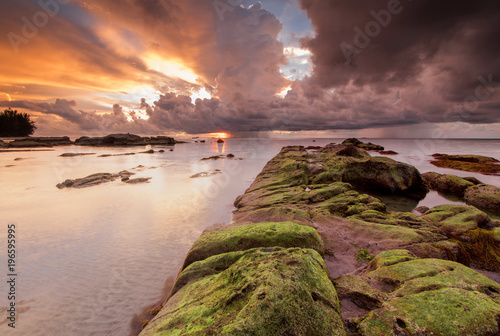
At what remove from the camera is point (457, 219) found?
9.16 metres

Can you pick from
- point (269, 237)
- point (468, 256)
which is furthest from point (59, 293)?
point (468, 256)

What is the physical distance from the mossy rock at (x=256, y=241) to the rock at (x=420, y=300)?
1.77 m

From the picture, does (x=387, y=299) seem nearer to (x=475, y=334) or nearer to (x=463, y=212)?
(x=475, y=334)

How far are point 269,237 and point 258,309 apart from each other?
12.1 feet

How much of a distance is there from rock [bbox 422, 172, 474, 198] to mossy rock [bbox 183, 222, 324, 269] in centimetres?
1813

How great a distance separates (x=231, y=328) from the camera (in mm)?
2871

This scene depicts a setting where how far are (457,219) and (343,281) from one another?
816 centimetres

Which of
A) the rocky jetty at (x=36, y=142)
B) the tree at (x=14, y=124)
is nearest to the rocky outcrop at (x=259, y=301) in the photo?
the rocky jetty at (x=36, y=142)

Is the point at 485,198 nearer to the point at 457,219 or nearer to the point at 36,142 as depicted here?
the point at 457,219

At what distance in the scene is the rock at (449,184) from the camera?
55.9 ft

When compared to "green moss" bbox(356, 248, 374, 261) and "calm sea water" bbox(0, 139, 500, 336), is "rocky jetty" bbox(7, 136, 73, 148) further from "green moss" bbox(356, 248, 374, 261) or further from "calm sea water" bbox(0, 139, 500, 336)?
"green moss" bbox(356, 248, 374, 261)

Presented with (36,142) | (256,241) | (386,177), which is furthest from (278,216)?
(36,142)

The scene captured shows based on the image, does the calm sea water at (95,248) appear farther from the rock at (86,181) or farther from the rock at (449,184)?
the rock at (449,184)

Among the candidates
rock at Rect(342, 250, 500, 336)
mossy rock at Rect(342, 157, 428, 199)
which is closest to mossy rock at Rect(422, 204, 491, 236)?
rock at Rect(342, 250, 500, 336)
